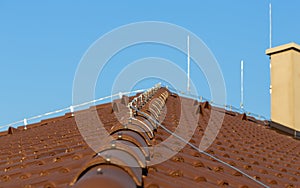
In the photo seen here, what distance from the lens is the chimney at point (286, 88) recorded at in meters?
12.0

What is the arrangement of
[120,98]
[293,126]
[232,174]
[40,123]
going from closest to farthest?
[232,174] → [120,98] → [40,123] → [293,126]

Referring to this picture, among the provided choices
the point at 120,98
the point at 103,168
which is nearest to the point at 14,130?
the point at 120,98

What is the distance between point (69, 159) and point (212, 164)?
3.93 feet

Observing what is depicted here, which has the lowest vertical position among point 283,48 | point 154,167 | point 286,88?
point 154,167

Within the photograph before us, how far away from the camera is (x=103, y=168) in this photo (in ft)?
8.16

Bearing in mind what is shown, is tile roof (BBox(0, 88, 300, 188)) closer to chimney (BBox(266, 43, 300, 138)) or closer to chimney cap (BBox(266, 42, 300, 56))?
chimney (BBox(266, 43, 300, 138))

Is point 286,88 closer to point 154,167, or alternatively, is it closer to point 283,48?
point 283,48

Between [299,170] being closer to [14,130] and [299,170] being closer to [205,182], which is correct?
[205,182]

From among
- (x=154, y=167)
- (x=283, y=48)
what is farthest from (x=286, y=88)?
(x=154, y=167)

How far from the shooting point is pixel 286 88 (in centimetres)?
1212

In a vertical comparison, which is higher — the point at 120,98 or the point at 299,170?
the point at 120,98

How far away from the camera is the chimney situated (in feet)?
39.3

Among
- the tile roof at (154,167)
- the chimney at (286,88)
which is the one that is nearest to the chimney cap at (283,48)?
the chimney at (286,88)

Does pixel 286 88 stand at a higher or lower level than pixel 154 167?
higher
